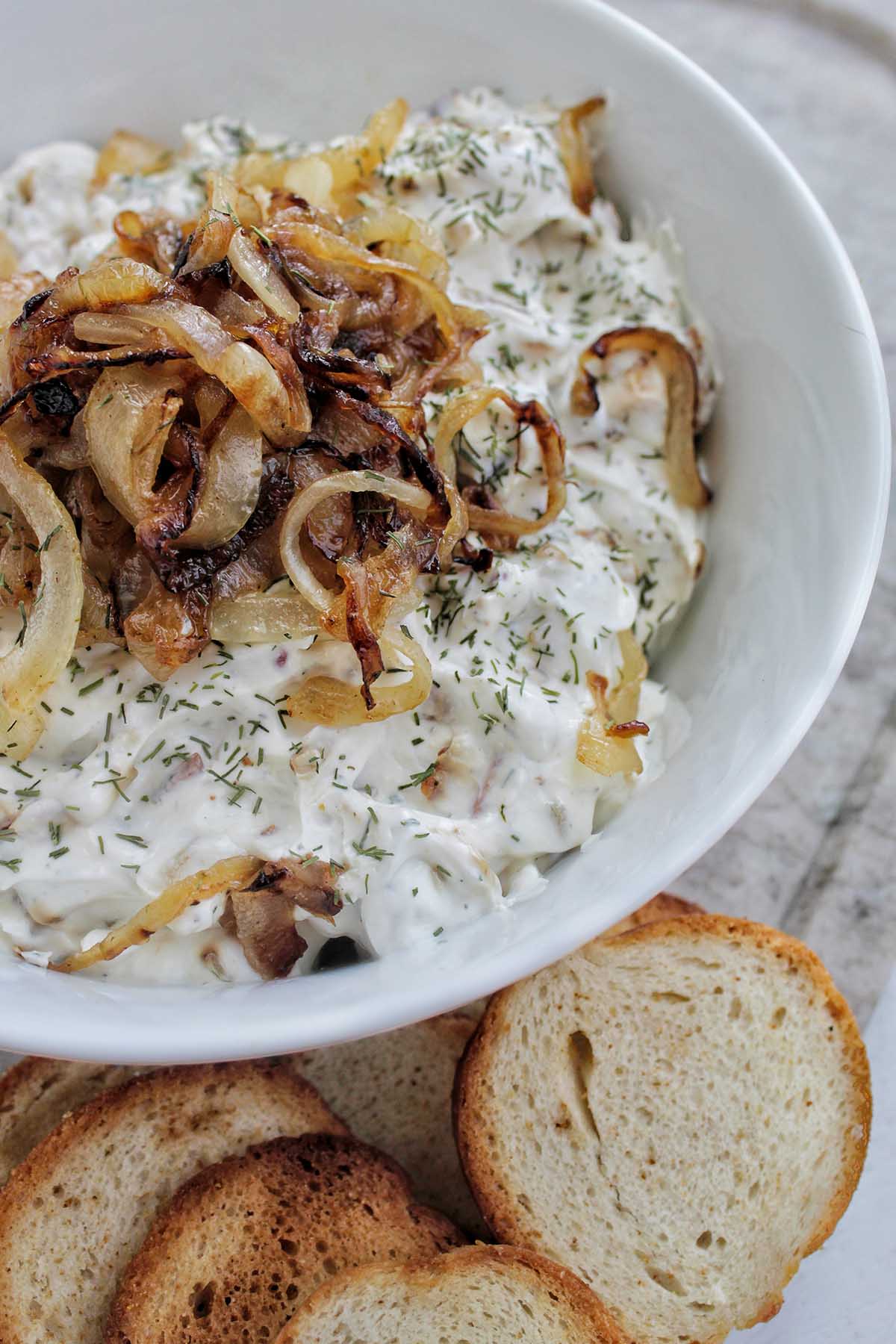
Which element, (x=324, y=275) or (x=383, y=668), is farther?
(x=324, y=275)

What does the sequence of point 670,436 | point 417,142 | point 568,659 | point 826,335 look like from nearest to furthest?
point 568,659 → point 826,335 → point 670,436 → point 417,142

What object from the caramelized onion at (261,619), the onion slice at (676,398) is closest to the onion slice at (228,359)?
the caramelized onion at (261,619)

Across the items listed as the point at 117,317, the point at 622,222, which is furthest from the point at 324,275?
the point at 622,222

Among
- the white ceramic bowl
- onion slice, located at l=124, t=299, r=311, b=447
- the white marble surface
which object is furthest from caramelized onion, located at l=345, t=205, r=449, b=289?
the white marble surface

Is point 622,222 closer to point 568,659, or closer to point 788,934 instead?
point 568,659

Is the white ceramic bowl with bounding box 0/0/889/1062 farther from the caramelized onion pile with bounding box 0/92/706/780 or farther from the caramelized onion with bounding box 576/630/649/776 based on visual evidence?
the caramelized onion pile with bounding box 0/92/706/780

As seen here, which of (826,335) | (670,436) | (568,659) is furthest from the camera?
(670,436)

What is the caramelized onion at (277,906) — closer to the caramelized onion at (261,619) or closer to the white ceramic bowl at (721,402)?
the white ceramic bowl at (721,402)
